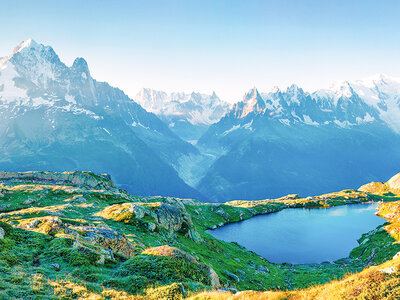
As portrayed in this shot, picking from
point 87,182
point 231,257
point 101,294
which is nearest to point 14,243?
point 101,294

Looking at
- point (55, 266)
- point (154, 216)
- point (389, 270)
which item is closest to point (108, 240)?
point (55, 266)

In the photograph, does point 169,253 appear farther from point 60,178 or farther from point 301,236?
point 301,236

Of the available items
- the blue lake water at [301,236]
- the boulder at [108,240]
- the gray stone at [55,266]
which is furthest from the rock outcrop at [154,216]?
the blue lake water at [301,236]

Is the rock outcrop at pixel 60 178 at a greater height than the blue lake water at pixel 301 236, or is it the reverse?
the rock outcrop at pixel 60 178

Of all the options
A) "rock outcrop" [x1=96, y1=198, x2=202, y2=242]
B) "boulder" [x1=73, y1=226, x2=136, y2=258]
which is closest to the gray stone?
"boulder" [x1=73, y1=226, x2=136, y2=258]

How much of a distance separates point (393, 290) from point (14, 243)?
31849 millimetres

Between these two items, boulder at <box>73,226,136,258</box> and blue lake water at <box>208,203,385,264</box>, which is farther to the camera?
blue lake water at <box>208,203,385,264</box>

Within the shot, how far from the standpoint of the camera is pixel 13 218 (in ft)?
152

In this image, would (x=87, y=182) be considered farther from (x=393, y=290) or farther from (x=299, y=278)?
(x=393, y=290)

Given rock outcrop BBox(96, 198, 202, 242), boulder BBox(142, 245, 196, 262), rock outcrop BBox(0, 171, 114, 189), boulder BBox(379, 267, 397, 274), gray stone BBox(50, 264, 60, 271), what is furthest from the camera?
rock outcrop BBox(0, 171, 114, 189)

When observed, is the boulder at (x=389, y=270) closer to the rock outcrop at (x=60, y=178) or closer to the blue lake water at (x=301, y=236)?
the rock outcrop at (x=60, y=178)

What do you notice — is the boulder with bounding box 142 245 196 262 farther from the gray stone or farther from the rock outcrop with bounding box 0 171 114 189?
the rock outcrop with bounding box 0 171 114 189

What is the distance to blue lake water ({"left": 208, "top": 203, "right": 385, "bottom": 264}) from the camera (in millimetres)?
133875

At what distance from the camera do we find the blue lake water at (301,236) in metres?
134
